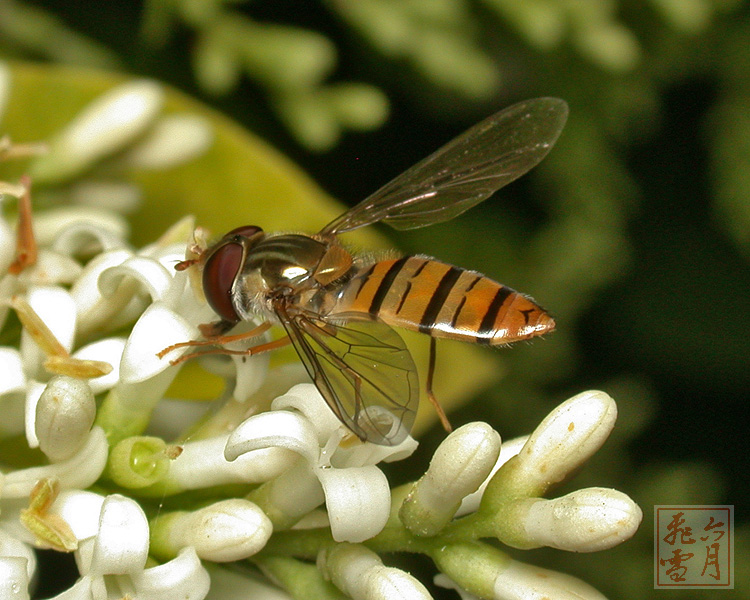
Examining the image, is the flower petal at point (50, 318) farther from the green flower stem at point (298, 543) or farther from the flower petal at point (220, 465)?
the green flower stem at point (298, 543)

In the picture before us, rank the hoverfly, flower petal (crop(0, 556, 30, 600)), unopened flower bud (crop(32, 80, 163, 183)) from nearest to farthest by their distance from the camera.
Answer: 1. flower petal (crop(0, 556, 30, 600))
2. the hoverfly
3. unopened flower bud (crop(32, 80, 163, 183))

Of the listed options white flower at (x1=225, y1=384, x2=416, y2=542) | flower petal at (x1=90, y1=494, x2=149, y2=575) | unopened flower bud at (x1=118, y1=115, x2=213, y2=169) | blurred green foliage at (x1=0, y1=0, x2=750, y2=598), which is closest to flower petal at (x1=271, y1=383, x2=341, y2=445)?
white flower at (x1=225, y1=384, x2=416, y2=542)

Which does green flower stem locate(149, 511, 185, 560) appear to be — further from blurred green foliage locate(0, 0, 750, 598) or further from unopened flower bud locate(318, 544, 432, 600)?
blurred green foliage locate(0, 0, 750, 598)

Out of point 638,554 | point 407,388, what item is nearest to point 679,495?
point 638,554

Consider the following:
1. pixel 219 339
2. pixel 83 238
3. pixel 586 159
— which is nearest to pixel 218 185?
pixel 83 238

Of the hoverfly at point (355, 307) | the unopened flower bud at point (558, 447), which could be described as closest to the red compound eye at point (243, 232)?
the hoverfly at point (355, 307)

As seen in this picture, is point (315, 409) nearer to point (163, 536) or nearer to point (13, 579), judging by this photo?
point (163, 536)
